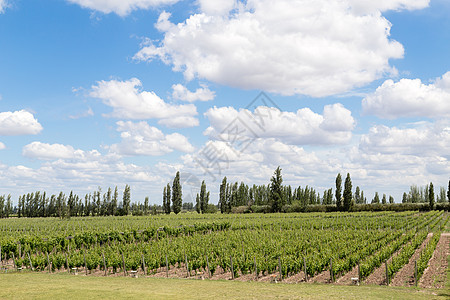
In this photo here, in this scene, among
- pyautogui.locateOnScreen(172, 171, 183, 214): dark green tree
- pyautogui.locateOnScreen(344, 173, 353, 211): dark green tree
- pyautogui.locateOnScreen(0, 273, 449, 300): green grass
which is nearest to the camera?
pyautogui.locateOnScreen(0, 273, 449, 300): green grass

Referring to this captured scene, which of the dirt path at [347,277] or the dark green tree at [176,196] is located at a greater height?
the dark green tree at [176,196]

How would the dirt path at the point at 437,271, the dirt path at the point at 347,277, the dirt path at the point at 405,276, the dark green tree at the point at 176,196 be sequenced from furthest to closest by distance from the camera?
1. the dark green tree at the point at 176,196
2. the dirt path at the point at 347,277
3. the dirt path at the point at 405,276
4. the dirt path at the point at 437,271

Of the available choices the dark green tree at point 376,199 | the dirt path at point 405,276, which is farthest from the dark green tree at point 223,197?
the dirt path at point 405,276

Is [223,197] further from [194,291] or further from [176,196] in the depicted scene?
[194,291]

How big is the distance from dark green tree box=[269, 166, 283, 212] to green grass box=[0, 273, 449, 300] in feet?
291

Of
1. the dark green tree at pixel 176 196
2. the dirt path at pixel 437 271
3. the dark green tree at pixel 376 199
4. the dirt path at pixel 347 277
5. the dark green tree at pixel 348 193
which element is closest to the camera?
the dirt path at pixel 437 271

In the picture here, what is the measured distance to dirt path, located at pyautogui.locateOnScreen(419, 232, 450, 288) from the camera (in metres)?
19.9

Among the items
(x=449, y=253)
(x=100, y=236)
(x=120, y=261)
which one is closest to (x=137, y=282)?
(x=120, y=261)

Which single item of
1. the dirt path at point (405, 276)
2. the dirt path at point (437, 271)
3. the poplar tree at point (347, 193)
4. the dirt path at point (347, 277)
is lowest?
the dirt path at point (347, 277)

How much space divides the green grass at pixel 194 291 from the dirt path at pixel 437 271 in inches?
66.1

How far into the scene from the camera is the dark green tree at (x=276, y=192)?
355 ft

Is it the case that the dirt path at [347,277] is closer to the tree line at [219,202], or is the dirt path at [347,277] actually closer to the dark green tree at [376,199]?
the tree line at [219,202]

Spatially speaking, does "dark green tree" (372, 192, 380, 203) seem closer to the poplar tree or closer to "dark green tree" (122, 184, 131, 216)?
the poplar tree

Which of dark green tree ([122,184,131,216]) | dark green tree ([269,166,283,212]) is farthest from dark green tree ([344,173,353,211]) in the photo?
dark green tree ([122,184,131,216])
